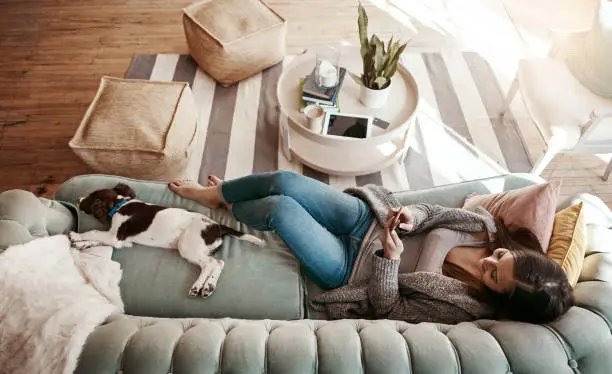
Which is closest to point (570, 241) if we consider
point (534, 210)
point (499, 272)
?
point (534, 210)

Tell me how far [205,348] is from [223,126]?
1.70m

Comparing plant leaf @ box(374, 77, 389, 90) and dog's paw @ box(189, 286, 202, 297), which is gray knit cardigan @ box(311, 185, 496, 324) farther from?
plant leaf @ box(374, 77, 389, 90)

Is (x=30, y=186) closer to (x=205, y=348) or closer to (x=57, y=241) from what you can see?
(x=57, y=241)

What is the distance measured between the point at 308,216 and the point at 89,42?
245 centimetres

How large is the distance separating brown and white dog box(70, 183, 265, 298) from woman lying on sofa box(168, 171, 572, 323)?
15 centimetres

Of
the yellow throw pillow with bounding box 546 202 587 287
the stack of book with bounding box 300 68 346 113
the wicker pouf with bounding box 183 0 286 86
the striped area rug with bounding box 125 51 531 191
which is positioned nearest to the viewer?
the yellow throw pillow with bounding box 546 202 587 287

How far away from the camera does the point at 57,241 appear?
5.03 feet

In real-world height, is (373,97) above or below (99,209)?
above

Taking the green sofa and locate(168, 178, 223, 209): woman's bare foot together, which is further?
locate(168, 178, 223, 209): woman's bare foot

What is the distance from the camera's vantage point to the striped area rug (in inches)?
95.1

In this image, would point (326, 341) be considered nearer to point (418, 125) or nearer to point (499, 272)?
point (499, 272)

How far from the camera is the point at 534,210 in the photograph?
1489 mm

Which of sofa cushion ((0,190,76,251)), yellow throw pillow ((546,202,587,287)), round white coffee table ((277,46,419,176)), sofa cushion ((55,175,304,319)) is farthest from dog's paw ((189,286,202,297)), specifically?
yellow throw pillow ((546,202,587,287))

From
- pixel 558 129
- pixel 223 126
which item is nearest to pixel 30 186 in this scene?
pixel 223 126
